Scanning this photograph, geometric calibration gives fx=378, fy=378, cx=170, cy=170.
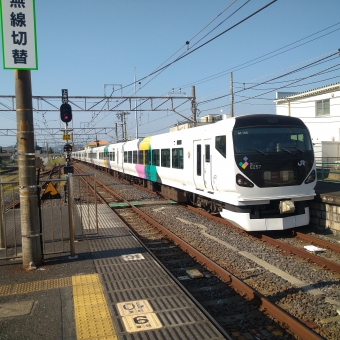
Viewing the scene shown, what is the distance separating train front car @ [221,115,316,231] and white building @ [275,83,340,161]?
1789 centimetres

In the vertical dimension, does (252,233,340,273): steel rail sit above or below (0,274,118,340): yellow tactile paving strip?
below

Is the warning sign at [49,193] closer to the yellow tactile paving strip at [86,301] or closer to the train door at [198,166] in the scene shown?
the yellow tactile paving strip at [86,301]

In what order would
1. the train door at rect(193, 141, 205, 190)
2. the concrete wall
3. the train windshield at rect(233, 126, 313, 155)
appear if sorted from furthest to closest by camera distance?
the train door at rect(193, 141, 205, 190)
the concrete wall
the train windshield at rect(233, 126, 313, 155)

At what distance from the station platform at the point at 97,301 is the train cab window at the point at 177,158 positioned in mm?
6495

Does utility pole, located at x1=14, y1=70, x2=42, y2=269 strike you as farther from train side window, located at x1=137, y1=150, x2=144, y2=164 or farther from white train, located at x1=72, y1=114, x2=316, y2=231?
train side window, located at x1=137, y1=150, x2=144, y2=164

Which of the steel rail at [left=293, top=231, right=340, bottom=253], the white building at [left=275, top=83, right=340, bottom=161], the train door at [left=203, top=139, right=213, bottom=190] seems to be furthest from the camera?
the white building at [left=275, top=83, right=340, bottom=161]

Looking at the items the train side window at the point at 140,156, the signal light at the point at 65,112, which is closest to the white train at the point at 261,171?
the signal light at the point at 65,112

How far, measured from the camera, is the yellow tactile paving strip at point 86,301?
148 inches

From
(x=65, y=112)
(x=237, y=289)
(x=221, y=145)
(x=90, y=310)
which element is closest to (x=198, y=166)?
(x=221, y=145)

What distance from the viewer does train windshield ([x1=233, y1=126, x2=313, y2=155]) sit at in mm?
8695

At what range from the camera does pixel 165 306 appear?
4355 mm

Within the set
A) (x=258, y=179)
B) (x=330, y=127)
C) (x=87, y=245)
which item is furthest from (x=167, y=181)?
(x=330, y=127)

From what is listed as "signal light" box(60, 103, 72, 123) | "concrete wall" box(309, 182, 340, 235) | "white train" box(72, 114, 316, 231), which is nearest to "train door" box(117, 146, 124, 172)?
"signal light" box(60, 103, 72, 123)

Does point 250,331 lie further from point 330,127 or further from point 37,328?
point 330,127
